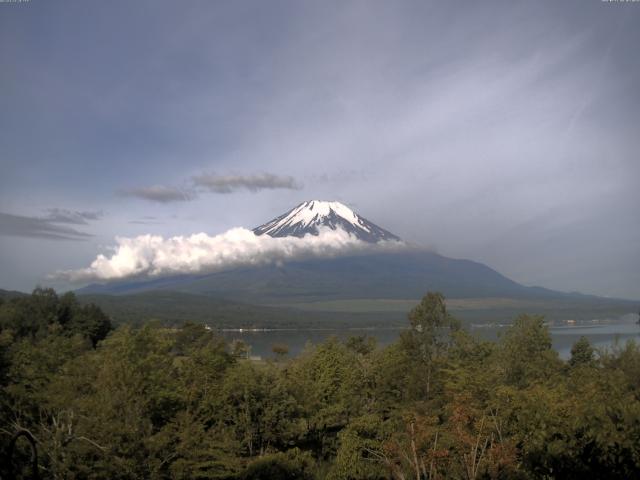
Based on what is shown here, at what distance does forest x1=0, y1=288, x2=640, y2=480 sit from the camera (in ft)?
48.0

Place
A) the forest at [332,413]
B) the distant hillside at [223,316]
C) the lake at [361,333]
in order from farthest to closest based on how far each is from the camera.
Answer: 1. the distant hillside at [223,316]
2. the lake at [361,333]
3. the forest at [332,413]

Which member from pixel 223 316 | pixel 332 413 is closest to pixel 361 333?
pixel 223 316

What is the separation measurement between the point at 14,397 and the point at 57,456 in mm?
8214

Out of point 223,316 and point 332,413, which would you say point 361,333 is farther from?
point 332,413

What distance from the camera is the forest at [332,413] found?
14625 millimetres

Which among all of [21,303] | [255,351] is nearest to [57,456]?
[21,303]

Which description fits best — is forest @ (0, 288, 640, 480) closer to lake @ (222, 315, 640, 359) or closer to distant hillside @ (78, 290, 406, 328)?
lake @ (222, 315, 640, 359)

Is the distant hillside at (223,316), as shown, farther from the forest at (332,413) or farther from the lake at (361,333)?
the forest at (332,413)

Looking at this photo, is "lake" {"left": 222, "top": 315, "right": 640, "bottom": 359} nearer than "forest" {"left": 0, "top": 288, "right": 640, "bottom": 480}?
No

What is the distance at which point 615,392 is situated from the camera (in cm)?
1788

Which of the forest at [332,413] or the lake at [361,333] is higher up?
the forest at [332,413]

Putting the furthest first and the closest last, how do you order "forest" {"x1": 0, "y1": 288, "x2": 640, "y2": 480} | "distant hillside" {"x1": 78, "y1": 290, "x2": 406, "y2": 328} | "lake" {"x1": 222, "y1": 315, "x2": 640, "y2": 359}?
"distant hillside" {"x1": 78, "y1": 290, "x2": 406, "y2": 328} < "lake" {"x1": 222, "y1": 315, "x2": 640, "y2": 359} < "forest" {"x1": 0, "y1": 288, "x2": 640, "y2": 480}

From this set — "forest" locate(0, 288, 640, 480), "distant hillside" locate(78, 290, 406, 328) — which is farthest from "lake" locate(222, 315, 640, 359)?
"forest" locate(0, 288, 640, 480)

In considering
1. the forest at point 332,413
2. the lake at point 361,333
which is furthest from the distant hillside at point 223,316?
the forest at point 332,413
